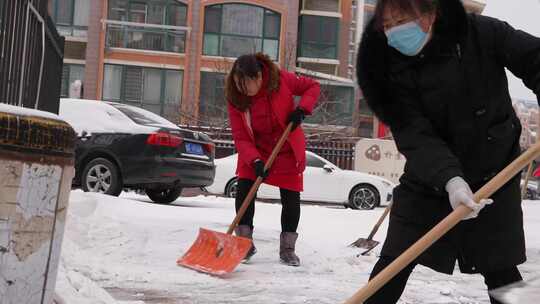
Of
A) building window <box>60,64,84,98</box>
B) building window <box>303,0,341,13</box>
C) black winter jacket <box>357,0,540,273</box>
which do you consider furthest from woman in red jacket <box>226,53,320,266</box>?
building window <box>303,0,341,13</box>

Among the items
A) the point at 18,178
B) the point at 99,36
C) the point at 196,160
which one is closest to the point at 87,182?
the point at 196,160

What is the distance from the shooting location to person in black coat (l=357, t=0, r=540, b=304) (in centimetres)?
279

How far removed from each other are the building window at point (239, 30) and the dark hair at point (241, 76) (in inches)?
1022

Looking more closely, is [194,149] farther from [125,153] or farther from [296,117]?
[296,117]

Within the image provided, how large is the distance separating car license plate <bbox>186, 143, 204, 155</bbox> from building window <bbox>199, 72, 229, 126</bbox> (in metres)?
17.3

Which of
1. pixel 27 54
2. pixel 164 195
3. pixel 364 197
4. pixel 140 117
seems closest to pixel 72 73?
pixel 364 197

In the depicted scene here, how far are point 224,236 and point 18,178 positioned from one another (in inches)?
137

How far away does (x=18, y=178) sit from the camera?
237cm

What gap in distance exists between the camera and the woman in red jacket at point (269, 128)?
552 centimetres

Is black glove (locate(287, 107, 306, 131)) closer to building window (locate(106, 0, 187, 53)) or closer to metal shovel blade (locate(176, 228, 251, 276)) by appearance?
metal shovel blade (locate(176, 228, 251, 276))

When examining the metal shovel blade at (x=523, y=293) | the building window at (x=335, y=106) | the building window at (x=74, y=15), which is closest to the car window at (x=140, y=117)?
the metal shovel blade at (x=523, y=293)

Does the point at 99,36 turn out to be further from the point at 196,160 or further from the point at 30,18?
the point at 30,18

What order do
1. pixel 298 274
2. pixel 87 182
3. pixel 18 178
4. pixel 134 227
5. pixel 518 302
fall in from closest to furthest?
pixel 518 302
pixel 18 178
pixel 298 274
pixel 134 227
pixel 87 182

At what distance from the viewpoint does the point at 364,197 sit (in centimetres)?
1476
